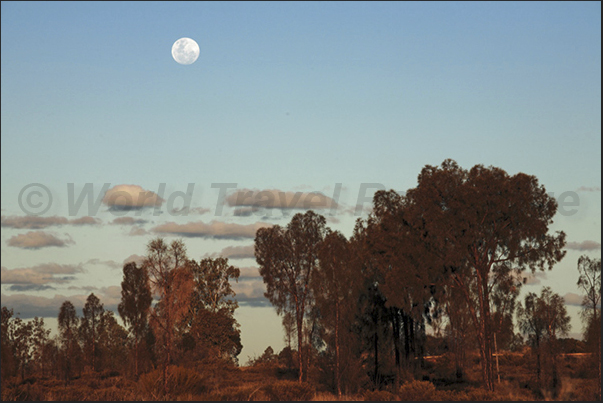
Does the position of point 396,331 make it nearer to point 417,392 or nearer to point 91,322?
point 417,392

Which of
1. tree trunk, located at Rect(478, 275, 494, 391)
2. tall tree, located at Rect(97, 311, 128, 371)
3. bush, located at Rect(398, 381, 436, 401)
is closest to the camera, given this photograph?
bush, located at Rect(398, 381, 436, 401)

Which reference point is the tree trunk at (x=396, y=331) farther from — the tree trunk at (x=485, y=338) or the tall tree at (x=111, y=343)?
the tall tree at (x=111, y=343)

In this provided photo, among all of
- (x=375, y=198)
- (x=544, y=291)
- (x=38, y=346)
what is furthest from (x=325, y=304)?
(x=38, y=346)

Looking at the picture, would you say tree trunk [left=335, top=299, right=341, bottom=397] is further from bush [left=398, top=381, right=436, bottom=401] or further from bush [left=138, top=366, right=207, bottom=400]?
bush [left=138, top=366, right=207, bottom=400]

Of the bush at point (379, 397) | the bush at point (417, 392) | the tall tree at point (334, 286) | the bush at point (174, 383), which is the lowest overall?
the bush at point (379, 397)

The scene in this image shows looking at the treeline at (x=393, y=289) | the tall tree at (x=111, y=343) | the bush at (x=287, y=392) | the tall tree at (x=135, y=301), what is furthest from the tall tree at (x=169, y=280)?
→ the tall tree at (x=111, y=343)

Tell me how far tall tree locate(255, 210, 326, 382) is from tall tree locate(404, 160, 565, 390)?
48.3 ft

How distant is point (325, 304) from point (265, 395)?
17.1 meters

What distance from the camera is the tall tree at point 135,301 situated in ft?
223

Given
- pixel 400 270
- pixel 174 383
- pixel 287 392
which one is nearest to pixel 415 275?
pixel 400 270

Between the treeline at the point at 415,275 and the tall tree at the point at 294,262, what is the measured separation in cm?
9

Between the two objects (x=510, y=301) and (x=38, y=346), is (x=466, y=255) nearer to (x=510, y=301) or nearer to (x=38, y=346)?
(x=510, y=301)

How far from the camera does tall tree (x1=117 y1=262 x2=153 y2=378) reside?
6800cm

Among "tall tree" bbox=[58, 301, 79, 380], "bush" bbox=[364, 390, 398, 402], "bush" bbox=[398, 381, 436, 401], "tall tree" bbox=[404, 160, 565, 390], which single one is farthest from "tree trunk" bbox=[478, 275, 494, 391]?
"tall tree" bbox=[58, 301, 79, 380]
